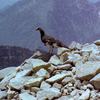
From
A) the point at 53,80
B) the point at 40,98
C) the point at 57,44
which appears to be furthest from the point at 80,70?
the point at 57,44

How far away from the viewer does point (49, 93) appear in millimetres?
7016

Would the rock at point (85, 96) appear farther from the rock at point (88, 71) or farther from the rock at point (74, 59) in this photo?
the rock at point (74, 59)

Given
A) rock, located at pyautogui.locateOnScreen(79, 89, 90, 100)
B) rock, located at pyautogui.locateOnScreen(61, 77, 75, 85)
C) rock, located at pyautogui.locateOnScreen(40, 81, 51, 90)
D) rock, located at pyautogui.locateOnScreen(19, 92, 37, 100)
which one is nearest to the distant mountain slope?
rock, located at pyautogui.locateOnScreen(40, 81, 51, 90)

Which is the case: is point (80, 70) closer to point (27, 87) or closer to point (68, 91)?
point (68, 91)

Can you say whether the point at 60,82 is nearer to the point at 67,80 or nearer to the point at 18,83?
the point at 67,80

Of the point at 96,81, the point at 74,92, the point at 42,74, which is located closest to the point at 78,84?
the point at 74,92

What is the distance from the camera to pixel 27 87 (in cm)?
809

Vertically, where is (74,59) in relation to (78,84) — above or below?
above

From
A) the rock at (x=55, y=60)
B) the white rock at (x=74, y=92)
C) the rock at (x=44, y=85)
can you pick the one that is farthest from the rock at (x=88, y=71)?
the rock at (x=55, y=60)

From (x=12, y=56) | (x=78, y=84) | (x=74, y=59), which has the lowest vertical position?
(x=12, y=56)

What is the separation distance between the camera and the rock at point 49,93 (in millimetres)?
6906

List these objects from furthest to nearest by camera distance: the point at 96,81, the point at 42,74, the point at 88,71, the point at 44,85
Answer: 1. the point at 42,74
2. the point at 44,85
3. the point at 88,71
4. the point at 96,81

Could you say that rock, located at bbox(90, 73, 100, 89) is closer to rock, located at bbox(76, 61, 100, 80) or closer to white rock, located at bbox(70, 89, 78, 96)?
rock, located at bbox(76, 61, 100, 80)

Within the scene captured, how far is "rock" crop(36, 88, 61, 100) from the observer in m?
6.91
